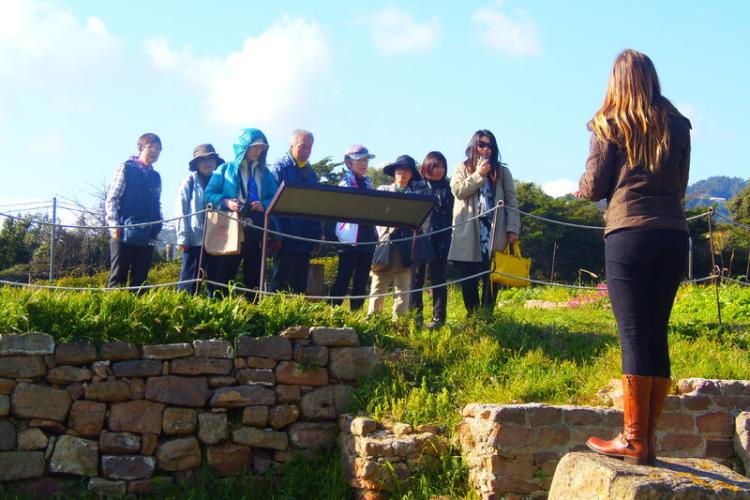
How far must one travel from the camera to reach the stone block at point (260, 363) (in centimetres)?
707

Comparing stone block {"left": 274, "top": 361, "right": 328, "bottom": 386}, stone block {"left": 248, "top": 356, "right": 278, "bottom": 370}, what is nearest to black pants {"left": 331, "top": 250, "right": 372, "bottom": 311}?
stone block {"left": 274, "top": 361, "right": 328, "bottom": 386}

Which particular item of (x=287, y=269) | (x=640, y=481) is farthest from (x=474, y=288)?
(x=640, y=481)

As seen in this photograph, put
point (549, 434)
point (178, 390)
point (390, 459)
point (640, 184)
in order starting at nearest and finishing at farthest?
point (640, 184) → point (549, 434) → point (390, 459) → point (178, 390)

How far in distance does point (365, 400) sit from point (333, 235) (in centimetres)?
233

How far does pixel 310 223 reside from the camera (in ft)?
27.8

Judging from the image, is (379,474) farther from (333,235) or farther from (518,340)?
(333,235)

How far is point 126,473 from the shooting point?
667cm

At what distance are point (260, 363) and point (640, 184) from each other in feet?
12.2

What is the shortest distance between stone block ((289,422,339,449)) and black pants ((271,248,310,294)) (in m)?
1.57

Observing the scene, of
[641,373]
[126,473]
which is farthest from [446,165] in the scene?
[641,373]

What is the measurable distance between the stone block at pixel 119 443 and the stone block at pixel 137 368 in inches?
17.7

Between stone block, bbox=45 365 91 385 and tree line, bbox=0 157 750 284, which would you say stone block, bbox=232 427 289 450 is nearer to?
stone block, bbox=45 365 91 385

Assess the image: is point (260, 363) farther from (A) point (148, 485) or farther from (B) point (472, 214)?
(B) point (472, 214)

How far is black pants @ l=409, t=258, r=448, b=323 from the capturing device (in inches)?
327
